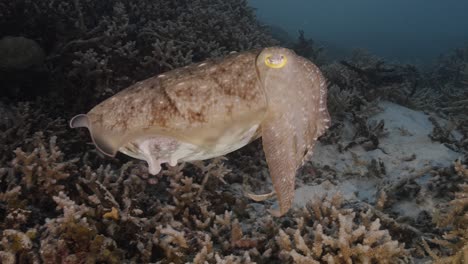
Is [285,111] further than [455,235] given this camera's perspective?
No

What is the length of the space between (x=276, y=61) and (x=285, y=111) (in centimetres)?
34

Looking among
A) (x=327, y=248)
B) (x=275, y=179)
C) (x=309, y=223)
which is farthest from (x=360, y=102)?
(x=275, y=179)

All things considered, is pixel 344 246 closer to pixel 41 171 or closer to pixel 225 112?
pixel 225 112

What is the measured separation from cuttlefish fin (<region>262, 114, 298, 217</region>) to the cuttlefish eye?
352 millimetres

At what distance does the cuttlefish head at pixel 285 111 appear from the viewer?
2.28 metres

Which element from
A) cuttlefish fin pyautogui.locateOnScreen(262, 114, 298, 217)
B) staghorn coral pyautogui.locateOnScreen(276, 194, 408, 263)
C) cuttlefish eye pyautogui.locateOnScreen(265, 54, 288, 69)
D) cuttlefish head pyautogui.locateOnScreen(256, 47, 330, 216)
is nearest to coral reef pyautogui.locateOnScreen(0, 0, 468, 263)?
staghorn coral pyautogui.locateOnScreen(276, 194, 408, 263)

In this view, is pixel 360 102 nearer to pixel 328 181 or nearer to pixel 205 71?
pixel 328 181

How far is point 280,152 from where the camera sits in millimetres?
2330

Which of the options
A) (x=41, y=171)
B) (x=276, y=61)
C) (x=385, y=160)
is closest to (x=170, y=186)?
(x=41, y=171)

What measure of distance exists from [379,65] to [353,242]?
21.6ft

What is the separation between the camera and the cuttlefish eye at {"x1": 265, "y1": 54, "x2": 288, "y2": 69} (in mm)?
2227

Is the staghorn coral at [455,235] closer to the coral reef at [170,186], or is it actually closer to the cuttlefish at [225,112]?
the coral reef at [170,186]

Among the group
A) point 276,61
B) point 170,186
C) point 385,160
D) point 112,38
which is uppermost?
point 276,61

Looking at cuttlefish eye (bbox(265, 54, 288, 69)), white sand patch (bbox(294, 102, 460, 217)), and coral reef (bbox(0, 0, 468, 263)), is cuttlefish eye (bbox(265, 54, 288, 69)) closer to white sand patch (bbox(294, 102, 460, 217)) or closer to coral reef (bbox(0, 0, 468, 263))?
coral reef (bbox(0, 0, 468, 263))
